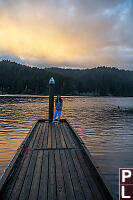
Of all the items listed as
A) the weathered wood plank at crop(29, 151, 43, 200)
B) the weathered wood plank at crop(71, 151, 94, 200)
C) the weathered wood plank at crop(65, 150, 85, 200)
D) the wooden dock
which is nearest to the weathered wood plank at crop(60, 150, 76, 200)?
the wooden dock

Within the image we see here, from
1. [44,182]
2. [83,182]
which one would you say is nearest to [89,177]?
[83,182]

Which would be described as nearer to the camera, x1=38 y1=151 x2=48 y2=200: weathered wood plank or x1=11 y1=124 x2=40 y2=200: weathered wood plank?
x1=38 y1=151 x2=48 y2=200: weathered wood plank

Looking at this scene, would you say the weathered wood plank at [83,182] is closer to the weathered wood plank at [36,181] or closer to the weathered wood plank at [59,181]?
the weathered wood plank at [59,181]

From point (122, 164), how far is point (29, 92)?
572ft

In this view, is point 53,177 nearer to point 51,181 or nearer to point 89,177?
point 51,181

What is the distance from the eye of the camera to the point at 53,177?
4.87 meters

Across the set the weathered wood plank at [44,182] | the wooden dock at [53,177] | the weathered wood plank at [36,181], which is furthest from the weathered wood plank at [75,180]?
the weathered wood plank at [36,181]

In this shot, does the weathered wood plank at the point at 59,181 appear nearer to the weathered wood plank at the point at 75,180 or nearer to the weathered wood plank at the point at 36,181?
the weathered wood plank at the point at 75,180

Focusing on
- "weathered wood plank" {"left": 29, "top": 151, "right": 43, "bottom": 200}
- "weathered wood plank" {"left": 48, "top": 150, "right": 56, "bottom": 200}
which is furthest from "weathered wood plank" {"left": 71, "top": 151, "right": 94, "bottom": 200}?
"weathered wood plank" {"left": 29, "top": 151, "right": 43, "bottom": 200}

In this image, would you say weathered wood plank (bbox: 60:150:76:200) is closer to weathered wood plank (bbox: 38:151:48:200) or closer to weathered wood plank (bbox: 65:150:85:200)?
weathered wood plank (bbox: 65:150:85:200)

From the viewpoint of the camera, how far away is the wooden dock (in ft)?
13.1

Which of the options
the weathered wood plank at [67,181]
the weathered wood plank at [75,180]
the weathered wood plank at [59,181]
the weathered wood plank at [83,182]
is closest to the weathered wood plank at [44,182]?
the weathered wood plank at [59,181]

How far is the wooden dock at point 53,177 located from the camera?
398cm

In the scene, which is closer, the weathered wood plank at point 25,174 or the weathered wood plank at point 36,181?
the weathered wood plank at point 36,181
